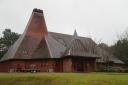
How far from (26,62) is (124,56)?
28.3m

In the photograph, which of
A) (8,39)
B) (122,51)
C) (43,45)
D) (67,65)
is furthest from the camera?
(8,39)

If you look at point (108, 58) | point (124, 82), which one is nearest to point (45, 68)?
point (108, 58)

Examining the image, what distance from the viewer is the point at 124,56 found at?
71.9m

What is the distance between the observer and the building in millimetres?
55625

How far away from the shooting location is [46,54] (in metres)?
56.7

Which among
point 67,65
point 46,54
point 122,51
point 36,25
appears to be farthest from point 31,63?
point 122,51

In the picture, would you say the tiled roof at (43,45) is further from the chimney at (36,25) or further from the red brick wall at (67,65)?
the red brick wall at (67,65)

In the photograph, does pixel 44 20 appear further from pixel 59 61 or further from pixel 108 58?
pixel 108 58

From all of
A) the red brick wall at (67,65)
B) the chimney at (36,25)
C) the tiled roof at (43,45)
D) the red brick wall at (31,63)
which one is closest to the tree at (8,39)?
the red brick wall at (31,63)

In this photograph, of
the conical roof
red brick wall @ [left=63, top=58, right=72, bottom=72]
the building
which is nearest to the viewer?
red brick wall @ [left=63, top=58, right=72, bottom=72]

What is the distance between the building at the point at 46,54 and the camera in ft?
182

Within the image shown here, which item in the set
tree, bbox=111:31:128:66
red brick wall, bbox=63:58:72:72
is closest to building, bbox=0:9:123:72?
red brick wall, bbox=63:58:72:72

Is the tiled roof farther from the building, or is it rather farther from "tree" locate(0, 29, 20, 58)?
"tree" locate(0, 29, 20, 58)

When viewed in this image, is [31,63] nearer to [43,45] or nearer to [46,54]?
[46,54]
